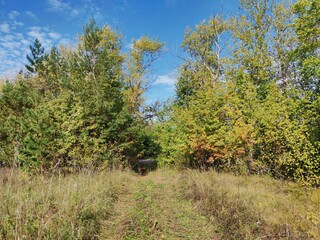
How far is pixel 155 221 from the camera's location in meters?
4.43

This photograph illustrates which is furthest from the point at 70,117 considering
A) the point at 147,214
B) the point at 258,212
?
the point at 258,212

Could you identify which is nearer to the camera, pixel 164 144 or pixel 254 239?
pixel 254 239

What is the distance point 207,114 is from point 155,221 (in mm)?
6823

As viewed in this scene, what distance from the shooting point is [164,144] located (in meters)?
14.1

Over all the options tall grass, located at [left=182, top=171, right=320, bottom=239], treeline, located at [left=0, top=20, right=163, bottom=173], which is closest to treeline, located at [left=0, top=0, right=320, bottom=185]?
treeline, located at [left=0, top=20, right=163, bottom=173]

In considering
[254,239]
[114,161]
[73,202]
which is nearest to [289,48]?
[114,161]

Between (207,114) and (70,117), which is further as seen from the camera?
(207,114)

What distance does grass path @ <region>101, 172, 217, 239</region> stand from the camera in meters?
4.06

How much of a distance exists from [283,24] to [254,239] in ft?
49.1

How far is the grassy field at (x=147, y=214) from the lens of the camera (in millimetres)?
3129

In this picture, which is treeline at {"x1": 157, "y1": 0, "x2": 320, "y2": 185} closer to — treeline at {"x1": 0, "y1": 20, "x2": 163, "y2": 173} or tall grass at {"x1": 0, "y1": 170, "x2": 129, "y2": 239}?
treeline at {"x1": 0, "y1": 20, "x2": 163, "y2": 173}

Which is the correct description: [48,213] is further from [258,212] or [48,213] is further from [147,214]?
[258,212]

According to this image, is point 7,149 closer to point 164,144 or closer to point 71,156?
point 71,156

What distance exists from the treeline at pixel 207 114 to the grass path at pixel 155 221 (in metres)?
2.99
